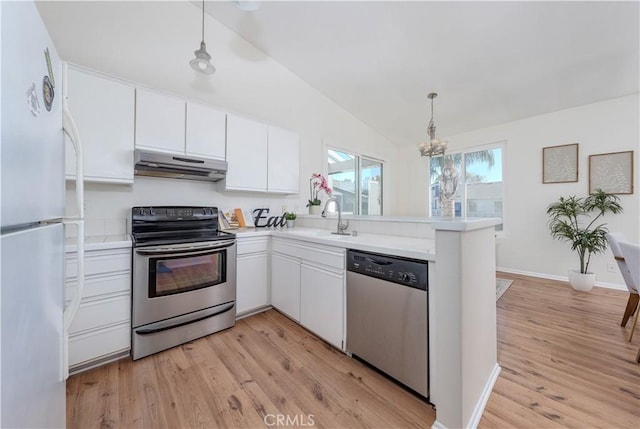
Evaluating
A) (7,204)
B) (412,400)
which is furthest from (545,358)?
(7,204)

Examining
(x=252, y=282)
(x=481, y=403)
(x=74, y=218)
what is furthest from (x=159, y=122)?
(x=481, y=403)

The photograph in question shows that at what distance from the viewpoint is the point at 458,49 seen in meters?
2.73

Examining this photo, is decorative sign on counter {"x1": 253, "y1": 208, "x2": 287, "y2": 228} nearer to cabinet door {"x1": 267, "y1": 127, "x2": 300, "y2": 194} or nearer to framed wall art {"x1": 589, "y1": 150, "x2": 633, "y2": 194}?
cabinet door {"x1": 267, "y1": 127, "x2": 300, "y2": 194}

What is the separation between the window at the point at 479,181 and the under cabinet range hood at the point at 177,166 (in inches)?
144

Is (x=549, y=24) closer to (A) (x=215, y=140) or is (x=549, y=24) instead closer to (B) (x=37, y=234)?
(A) (x=215, y=140)

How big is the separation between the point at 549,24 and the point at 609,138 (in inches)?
85.5

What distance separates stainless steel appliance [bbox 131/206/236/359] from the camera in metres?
1.78

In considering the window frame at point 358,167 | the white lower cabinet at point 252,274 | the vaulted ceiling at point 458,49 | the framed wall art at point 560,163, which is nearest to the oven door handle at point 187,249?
the white lower cabinet at point 252,274

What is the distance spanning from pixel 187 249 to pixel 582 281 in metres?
4.67

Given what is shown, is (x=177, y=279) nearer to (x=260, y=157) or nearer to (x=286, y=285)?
(x=286, y=285)

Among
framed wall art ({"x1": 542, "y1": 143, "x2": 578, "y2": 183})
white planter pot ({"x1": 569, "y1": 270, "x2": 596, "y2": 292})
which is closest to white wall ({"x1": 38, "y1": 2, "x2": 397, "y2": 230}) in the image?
framed wall art ({"x1": 542, "y1": 143, "x2": 578, "y2": 183})

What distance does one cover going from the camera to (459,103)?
3.75m

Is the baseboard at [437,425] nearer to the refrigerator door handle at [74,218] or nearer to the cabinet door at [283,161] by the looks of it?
the refrigerator door handle at [74,218]

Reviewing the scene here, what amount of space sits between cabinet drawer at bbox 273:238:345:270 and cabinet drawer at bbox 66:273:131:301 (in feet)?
4.00
